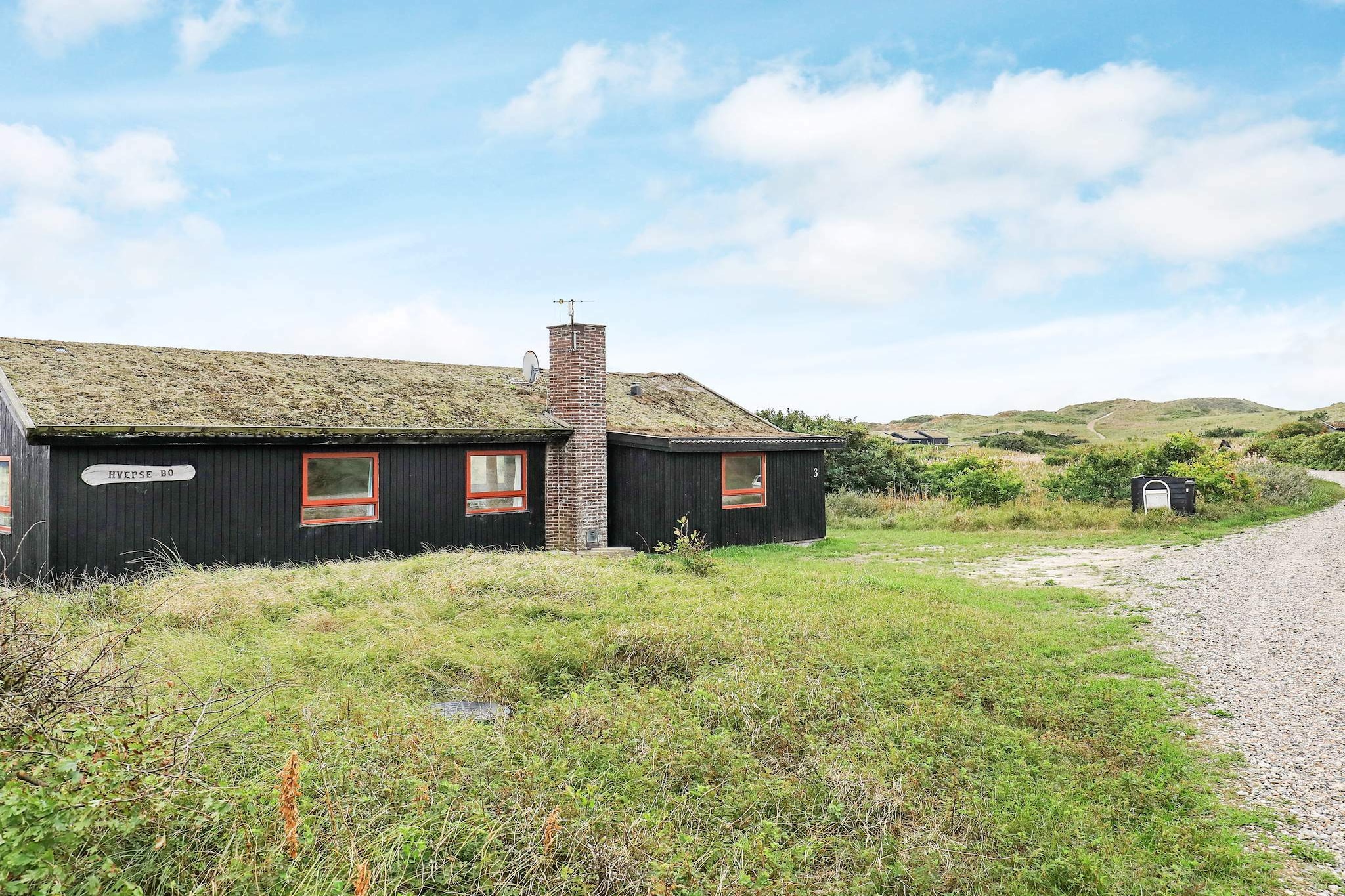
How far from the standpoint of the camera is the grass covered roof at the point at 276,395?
11.1 m

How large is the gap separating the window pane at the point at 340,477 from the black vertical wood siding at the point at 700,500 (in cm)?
468

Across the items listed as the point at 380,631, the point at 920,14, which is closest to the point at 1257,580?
the point at 920,14

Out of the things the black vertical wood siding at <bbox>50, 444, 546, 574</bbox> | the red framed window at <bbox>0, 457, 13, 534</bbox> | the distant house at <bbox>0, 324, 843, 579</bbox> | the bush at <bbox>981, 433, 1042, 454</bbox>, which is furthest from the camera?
the bush at <bbox>981, 433, 1042, 454</bbox>

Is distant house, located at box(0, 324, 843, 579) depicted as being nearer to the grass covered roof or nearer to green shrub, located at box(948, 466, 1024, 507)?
the grass covered roof

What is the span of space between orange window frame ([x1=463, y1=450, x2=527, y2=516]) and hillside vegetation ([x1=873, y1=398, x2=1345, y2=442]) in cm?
6188

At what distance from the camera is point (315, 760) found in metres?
4.27

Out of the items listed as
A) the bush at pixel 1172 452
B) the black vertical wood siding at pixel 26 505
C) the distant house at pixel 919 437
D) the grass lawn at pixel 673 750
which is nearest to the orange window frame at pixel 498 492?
the grass lawn at pixel 673 750

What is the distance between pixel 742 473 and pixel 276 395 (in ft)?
28.6

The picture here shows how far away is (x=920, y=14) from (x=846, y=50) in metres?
1.60

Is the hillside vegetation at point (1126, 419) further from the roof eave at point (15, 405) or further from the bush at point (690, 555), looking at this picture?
the roof eave at point (15, 405)

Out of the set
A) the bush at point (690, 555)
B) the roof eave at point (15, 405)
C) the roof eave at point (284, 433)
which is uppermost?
the roof eave at point (15, 405)

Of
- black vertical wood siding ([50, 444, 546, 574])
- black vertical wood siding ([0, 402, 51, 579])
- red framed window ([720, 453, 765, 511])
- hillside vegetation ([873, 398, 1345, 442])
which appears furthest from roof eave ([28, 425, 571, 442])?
hillside vegetation ([873, 398, 1345, 442])

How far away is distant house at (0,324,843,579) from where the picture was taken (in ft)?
35.4

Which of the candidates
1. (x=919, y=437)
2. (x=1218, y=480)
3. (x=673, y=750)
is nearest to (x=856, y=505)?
(x=1218, y=480)
